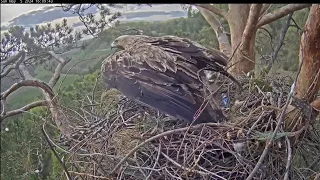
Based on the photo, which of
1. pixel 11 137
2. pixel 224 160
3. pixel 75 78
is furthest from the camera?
pixel 75 78

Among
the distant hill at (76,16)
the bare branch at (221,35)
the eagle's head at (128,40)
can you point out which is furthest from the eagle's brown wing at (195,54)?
the distant hill at (76,16)

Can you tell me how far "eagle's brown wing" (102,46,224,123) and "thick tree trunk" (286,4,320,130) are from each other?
0.35 m

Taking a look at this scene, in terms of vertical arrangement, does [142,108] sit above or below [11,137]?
above

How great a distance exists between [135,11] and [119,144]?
16.0 ft

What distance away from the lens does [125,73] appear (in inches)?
93.9

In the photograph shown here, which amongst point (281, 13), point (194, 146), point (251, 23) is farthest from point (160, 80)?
point (281, 13)

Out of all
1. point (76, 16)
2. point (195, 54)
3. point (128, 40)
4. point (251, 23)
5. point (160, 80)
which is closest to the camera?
point (160, 80)

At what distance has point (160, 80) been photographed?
226cm

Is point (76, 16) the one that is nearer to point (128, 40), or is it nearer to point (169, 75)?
point (128, 40)

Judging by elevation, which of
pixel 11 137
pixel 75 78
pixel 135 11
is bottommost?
pixel 11 137

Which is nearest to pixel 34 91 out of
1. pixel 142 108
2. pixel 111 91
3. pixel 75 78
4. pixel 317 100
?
pixel 75 78

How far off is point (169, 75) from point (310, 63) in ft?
2.26

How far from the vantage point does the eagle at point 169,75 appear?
2.13m

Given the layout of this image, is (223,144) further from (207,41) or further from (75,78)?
(207,41)
